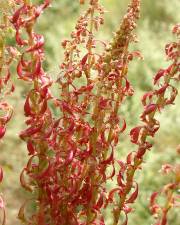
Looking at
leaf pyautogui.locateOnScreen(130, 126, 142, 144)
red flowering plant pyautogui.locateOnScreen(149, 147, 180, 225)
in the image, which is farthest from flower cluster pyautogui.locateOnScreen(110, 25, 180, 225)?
red flowering plant pyautogui.locateOnScreen(149, 147, 180, 225)

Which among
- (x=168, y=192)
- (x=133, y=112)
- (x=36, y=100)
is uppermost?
(x=133, y=112)

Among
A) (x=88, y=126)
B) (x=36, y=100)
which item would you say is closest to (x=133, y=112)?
(x=88, y=126)

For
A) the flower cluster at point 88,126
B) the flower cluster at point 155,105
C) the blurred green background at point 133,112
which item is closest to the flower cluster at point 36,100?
the flower cluster at point 88,126

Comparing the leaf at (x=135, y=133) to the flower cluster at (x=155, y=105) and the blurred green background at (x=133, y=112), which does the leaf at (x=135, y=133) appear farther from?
the blurred green background at (x=133, y=112)

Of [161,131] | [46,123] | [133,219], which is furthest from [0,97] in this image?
[161,131]

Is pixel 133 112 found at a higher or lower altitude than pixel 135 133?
higher

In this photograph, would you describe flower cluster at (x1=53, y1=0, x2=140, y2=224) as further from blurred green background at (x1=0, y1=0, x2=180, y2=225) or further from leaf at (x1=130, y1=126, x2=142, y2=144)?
blurred green background at (x1=0, y1=0, x2=180, y2=225)

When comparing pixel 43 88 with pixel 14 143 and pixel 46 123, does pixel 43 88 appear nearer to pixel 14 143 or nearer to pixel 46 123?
pixel 46 123

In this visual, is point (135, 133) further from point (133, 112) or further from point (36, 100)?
point (133, 112)
